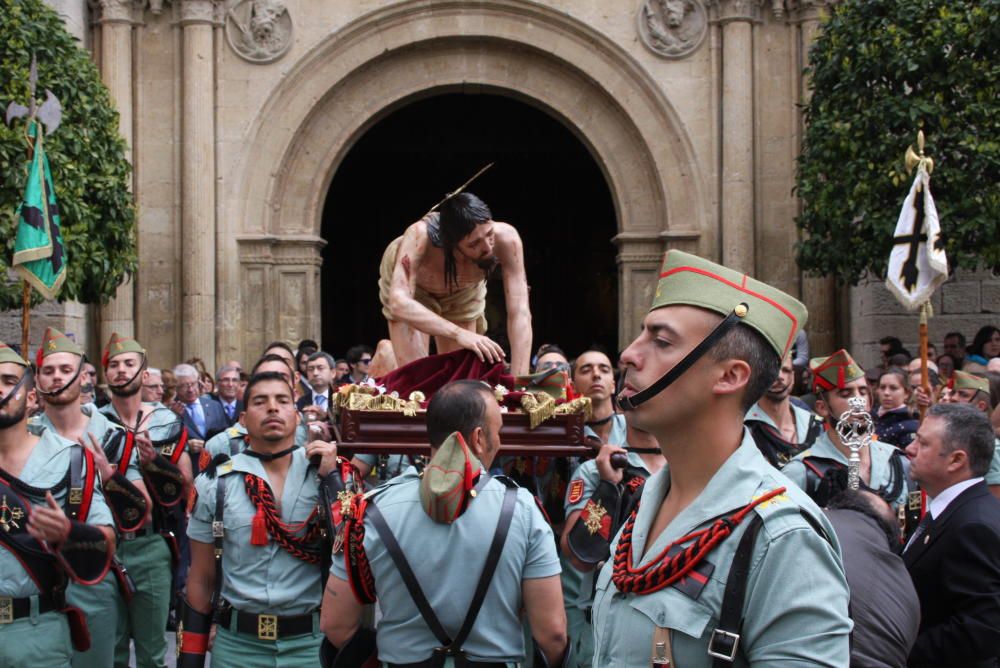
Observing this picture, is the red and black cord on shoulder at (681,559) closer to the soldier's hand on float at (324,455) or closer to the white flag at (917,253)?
the soldier's hand on float at (324,455)

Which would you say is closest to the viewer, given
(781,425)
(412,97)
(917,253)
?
(781,425)

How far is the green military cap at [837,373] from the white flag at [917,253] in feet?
7.54

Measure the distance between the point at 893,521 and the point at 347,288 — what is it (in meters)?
22.3

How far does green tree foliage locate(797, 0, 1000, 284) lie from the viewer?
42.1 feet

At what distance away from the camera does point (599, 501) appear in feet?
19.0

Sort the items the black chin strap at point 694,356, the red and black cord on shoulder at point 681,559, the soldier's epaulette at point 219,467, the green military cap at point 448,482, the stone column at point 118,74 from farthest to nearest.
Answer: the stone column at point 118,74, the soldier's epaulette at point 219,467, the green military cap at point 448,482, the black chin strap at point 694,356, the red and black cord on shoulder at point 681,559

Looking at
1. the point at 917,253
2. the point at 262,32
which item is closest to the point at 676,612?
the point at 917,253

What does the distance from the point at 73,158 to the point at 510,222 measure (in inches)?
533

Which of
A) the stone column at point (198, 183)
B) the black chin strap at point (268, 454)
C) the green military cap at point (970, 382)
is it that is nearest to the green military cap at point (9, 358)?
the black chin strap at point (268, 454)

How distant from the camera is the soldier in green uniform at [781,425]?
652cm

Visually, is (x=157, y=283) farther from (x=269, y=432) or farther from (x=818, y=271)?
(x=269, y=432)

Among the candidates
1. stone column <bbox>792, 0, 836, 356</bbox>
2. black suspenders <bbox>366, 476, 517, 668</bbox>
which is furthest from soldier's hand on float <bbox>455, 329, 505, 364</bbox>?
stone column <bbox>792, 0, 836, 356</bbox>

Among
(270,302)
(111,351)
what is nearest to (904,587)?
(111,351)

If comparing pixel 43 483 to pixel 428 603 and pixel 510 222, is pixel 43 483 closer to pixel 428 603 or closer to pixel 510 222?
pixel 428 603
